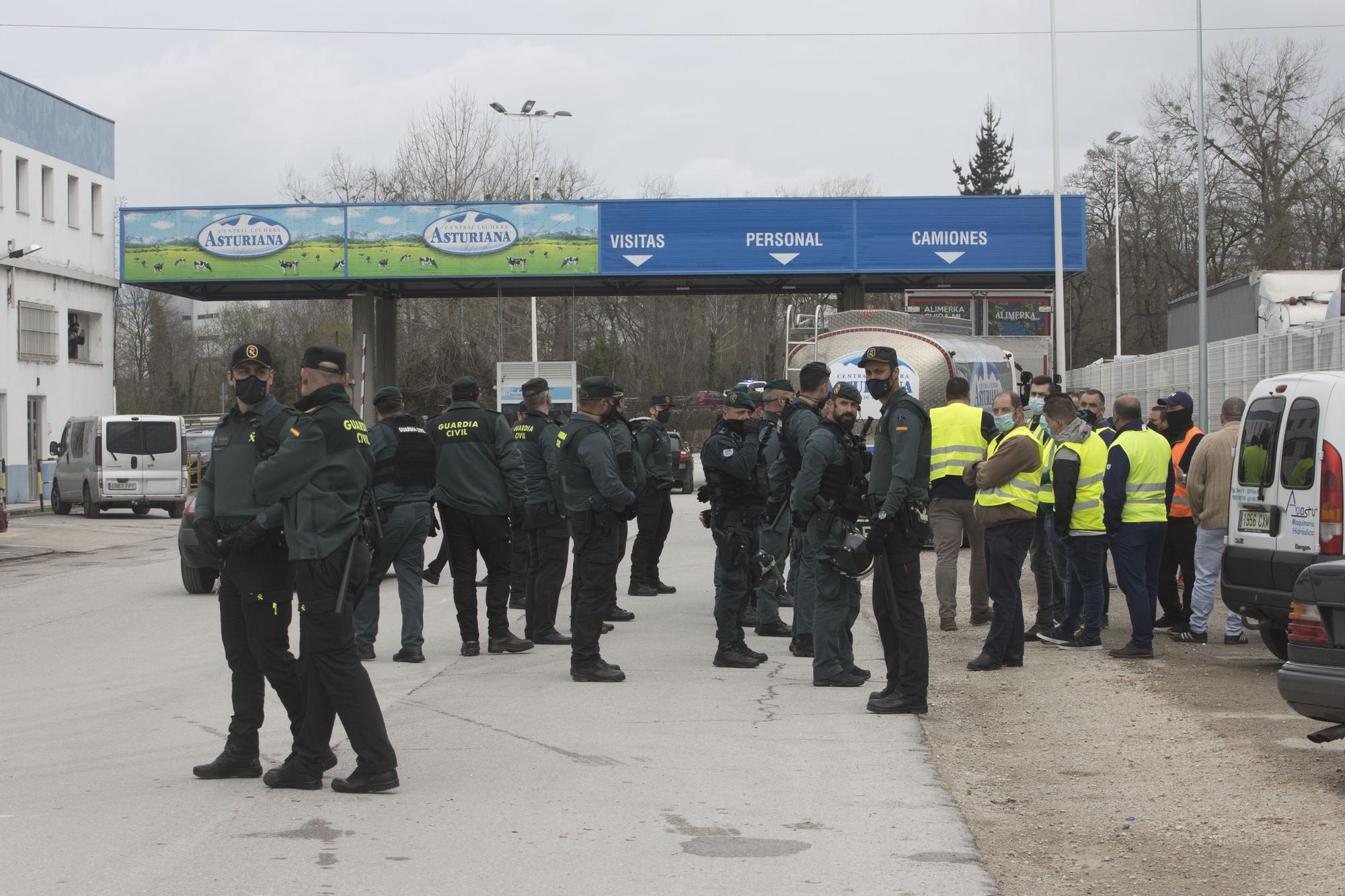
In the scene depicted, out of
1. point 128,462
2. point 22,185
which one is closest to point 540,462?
point 128,462

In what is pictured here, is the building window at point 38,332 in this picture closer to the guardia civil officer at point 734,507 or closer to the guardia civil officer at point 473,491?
the guardia civil officer at point 473,491

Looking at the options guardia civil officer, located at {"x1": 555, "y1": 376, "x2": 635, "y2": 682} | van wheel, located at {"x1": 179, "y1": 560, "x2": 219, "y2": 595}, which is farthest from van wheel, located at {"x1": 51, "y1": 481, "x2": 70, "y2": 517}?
guardia civil officer, located at {"x1": 555, "y1": 376, "x2": 635, "y2": 682}

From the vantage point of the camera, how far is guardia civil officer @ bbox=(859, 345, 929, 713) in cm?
834

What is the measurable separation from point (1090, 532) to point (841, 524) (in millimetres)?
2523

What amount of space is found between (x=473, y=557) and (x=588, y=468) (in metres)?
→ 1.82

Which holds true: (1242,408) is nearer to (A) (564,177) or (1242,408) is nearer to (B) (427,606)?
(B) (427,606)

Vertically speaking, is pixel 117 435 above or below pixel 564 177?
below

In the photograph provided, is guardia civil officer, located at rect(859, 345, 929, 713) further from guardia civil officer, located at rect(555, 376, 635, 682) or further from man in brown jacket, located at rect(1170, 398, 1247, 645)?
man in brown jacket, located at rect(1170, 398, 1247, 645)

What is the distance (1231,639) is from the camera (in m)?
11.5

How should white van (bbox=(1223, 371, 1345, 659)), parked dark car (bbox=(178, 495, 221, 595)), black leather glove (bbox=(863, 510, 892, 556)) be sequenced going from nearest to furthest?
1. black leather glove (bbox=(863, 510, 892, 556))
2. white van (bbox=(1223, 371, 1345, 659))
3. parked dark car (bbox=(178, 495, 221, 595))

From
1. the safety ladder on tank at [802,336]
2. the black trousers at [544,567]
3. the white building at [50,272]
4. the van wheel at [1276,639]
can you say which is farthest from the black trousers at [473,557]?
the white building at [50,272]

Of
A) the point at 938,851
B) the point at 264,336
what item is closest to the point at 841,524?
the point at 938,851

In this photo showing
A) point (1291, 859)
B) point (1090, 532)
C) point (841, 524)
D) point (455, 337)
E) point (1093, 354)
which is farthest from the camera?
point (1093, 354)

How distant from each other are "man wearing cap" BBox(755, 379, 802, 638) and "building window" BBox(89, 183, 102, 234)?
3426 cm
